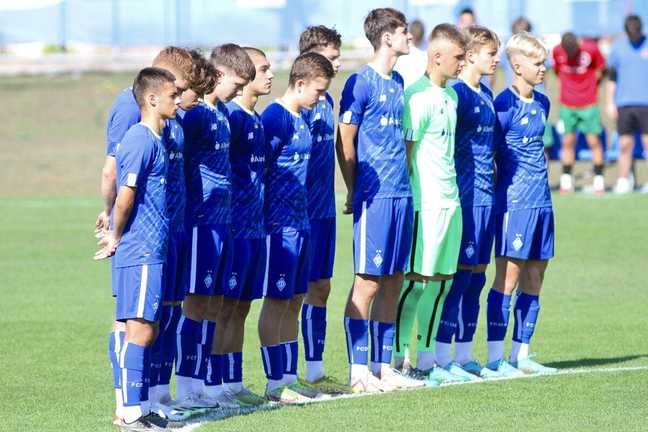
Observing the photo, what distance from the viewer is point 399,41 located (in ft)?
31.0

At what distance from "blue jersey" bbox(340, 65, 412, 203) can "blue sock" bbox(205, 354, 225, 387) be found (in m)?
1.41

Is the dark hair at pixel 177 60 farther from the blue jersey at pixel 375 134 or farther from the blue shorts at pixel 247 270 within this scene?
the blue jersey at pixel 375 134

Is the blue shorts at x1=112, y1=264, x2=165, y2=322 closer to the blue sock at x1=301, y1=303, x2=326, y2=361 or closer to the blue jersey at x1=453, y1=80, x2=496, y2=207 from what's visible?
the blue sock at x1=301, y1=303, x2=326, y2=361

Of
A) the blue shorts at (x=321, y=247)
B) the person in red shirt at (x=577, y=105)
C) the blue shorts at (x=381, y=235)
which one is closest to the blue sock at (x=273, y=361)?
the blue shorts at (x=321, y=247)

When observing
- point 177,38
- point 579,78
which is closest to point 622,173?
point 579,78

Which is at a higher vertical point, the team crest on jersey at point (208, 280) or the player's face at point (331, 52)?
the player's face at point (331, 52)

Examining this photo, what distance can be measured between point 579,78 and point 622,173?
1635 millimetres

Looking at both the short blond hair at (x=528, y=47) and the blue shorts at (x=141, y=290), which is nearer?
the blue shorts at (x=141, y=290)

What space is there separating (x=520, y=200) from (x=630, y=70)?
475 inches

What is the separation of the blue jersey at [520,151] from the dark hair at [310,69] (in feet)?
5.42

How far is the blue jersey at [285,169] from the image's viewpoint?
9.02 meters

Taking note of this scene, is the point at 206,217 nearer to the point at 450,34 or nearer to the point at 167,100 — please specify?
the point at 167,100

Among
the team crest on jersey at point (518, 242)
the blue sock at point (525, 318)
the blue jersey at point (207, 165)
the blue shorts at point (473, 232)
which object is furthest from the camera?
the blue sock at point (525, 318)

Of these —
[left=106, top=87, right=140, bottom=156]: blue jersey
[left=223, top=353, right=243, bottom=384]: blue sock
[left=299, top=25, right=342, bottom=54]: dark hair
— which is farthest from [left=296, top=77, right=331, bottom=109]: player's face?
[left=223, top=353, right=243, bottom=384]: blue sock
